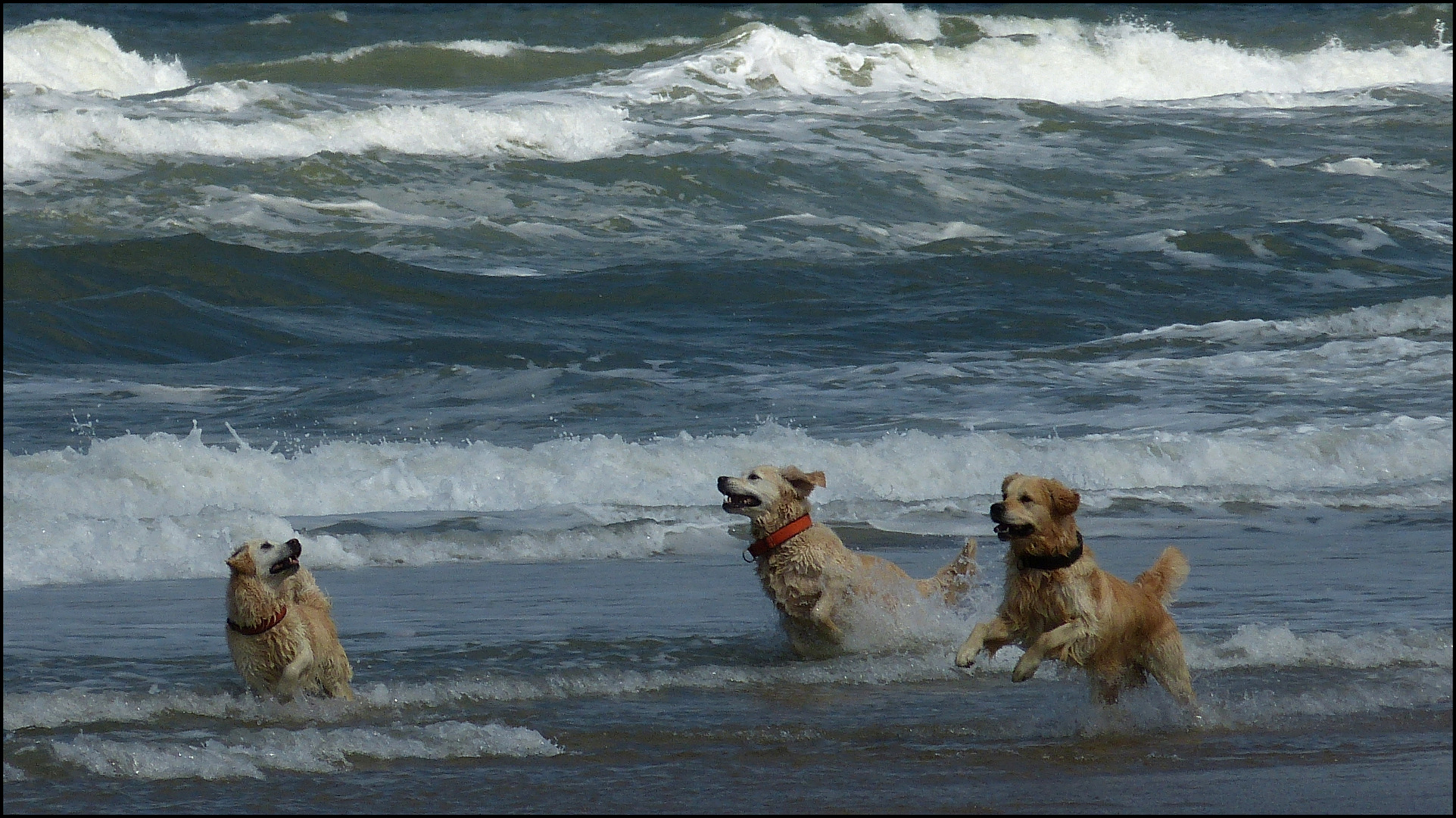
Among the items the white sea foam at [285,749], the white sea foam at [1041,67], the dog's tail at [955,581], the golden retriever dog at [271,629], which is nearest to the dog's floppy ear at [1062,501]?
the dog's tail at [955,581]

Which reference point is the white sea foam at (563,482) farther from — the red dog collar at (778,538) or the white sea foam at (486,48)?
the white sea foam at (486,48)

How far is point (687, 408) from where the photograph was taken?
46.3ft

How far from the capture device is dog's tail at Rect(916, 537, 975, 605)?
7.45m

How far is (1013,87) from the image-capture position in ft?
125

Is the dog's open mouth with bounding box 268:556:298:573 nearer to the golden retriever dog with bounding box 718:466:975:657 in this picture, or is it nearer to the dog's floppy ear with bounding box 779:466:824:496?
the golden retriever dog with bounding box 718:466:975:657

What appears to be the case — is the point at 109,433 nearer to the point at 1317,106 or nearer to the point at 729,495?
the point at 729,495

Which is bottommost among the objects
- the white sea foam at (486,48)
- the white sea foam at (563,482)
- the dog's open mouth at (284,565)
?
the white sea foam at (563,482)

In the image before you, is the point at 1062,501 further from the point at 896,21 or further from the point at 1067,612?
the point at 896,21

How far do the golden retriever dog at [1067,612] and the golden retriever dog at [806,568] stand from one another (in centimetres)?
135

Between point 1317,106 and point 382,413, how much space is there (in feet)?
91.5

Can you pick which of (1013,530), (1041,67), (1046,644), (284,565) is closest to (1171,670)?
(1046,644)

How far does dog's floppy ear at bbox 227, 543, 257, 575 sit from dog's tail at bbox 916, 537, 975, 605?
298 cm

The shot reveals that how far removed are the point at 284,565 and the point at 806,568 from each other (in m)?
2.44

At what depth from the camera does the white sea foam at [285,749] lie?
203 inches
